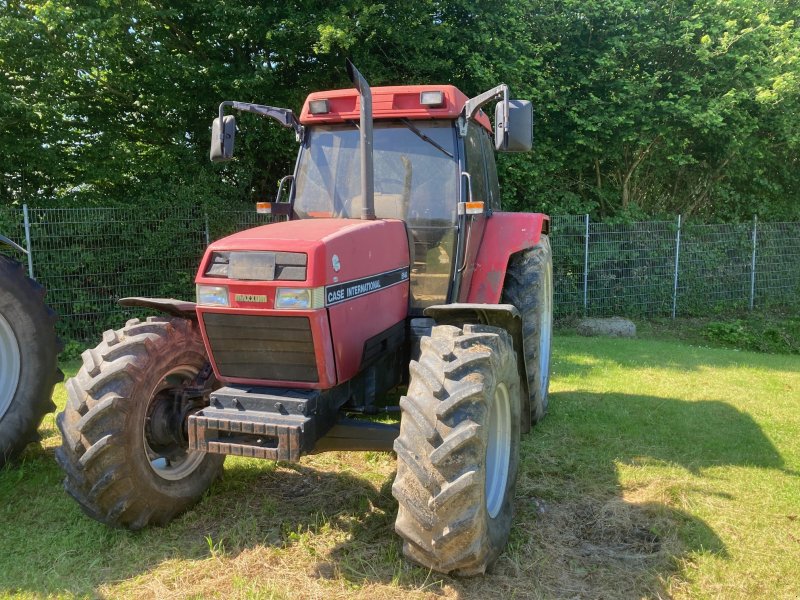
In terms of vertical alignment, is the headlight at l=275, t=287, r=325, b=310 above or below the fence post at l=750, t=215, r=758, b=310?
above

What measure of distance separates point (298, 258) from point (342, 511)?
147 cm

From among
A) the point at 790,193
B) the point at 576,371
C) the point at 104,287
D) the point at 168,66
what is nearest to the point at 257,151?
the point at 168,66

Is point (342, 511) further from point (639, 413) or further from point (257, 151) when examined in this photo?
point (257, 151)

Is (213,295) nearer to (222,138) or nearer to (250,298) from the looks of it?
(250,298)

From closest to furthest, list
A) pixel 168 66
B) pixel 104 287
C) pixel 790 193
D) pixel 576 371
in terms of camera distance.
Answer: pixel 576 371 → pixel 104 287 → pixel 168 66 → pixel 790 193

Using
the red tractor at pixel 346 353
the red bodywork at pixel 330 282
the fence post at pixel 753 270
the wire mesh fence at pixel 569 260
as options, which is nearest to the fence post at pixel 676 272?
the wire mesh fence at pixel 569 260

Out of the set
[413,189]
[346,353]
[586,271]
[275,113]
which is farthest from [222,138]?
[586,271]

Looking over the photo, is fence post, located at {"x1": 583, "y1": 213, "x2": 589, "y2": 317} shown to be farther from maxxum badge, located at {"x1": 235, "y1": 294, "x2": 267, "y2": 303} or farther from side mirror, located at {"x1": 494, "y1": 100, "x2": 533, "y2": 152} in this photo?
maxxum badge, located at {"x1": 235, "y1": 294, "x2": 267, "y2": 303}

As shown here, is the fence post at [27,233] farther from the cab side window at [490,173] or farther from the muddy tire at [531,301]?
the muddy tire at [531,301]

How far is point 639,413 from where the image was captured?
5324 millimetres

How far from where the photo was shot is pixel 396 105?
3.96m

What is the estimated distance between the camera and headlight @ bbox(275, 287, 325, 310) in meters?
2.82

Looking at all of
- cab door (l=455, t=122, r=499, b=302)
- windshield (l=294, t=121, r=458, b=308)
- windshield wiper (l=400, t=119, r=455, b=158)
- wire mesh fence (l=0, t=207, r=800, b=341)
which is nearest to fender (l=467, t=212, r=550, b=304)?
cab door (l=455, t=122, r=499, b=302)

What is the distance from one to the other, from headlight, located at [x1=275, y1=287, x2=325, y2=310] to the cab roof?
5.08 ft
